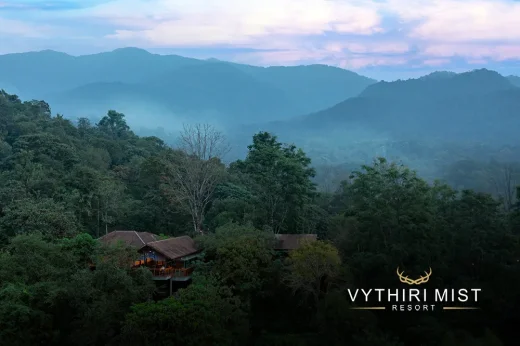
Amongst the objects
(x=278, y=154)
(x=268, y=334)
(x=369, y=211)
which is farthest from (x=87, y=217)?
(x=369, y=211)

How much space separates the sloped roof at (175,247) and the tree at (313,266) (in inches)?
171

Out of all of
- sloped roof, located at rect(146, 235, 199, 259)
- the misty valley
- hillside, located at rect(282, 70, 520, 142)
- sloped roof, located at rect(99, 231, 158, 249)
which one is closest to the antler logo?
the misty valley

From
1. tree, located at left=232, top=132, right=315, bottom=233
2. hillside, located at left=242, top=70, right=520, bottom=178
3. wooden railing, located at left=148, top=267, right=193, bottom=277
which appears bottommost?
wooden railing, located at left=148, top=267, right=193, bottom=277

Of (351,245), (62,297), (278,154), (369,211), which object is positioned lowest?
(62,297)

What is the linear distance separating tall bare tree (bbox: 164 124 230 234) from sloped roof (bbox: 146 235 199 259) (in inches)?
141

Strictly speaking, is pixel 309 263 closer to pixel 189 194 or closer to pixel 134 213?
pixel 189 194

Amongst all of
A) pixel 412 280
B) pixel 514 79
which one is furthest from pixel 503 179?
pixel 514 79

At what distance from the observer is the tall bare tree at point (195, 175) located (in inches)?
934

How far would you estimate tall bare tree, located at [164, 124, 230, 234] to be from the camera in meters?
23.7

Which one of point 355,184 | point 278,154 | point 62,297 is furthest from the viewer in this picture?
point 278,154

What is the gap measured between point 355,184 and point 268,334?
831 cm

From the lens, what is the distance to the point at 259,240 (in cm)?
1744

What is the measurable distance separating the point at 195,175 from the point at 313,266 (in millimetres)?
9836

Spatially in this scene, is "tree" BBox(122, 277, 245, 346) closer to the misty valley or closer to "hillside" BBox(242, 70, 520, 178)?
the misty valley
